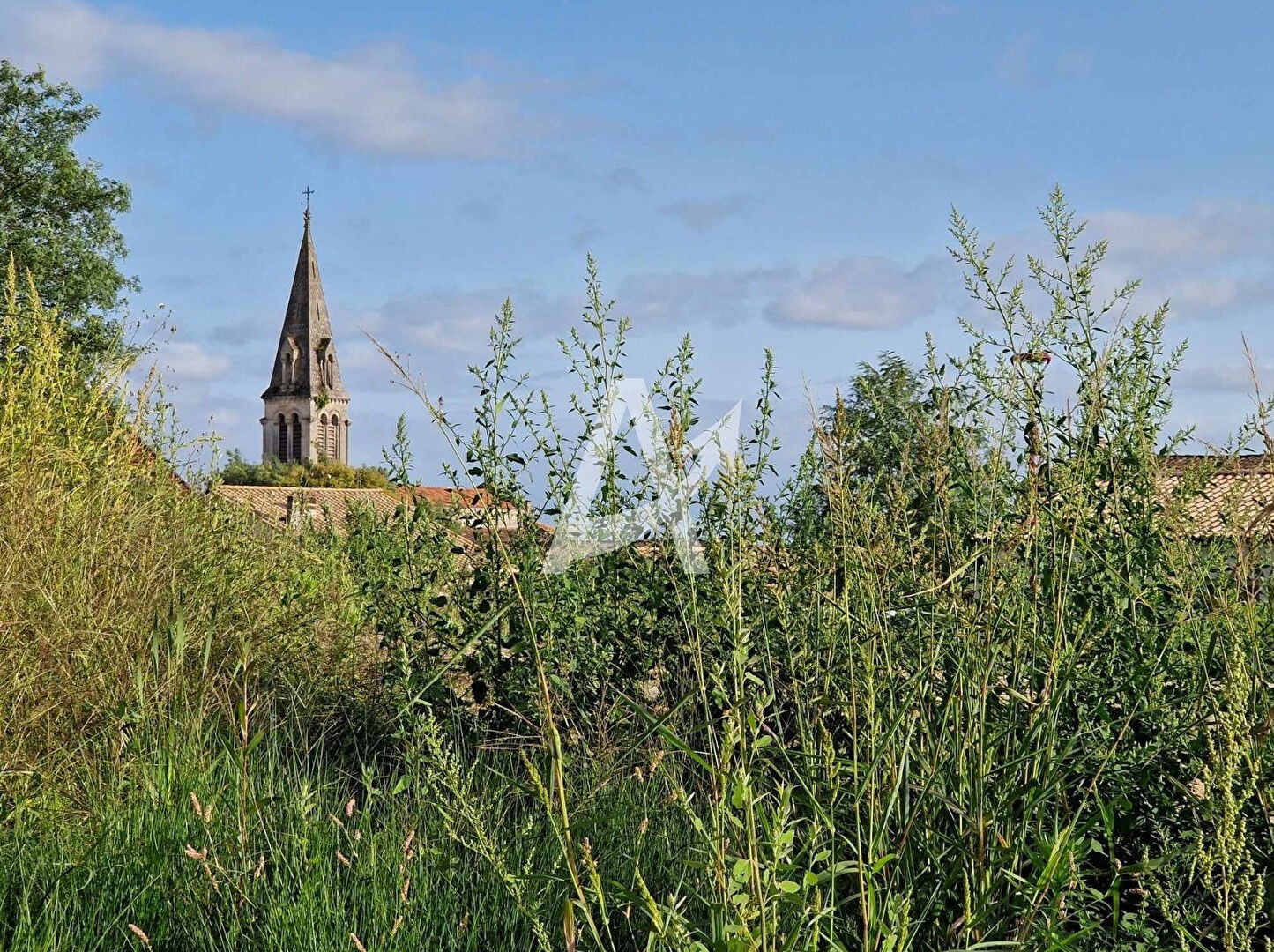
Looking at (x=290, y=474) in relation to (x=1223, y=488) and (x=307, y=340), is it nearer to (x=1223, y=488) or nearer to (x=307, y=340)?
(x=307, y=340)

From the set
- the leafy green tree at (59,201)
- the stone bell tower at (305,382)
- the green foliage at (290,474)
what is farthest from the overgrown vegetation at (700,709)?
the stone bell tower at (305,382)

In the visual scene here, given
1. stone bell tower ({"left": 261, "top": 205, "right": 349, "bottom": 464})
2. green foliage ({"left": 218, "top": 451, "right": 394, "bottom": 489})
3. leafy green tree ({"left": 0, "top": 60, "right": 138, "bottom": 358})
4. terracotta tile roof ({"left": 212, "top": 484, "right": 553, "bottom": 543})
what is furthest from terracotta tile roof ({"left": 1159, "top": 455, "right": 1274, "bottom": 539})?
stone bell tower ({"left": 261, "top": 205, "right": 349, "bottom": 464})

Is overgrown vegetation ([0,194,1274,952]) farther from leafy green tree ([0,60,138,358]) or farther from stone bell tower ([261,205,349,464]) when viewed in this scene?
stone bell tower ([261,205,349,464])

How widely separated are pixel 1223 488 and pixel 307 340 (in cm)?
9480

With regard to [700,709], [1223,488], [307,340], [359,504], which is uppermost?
[307,340]

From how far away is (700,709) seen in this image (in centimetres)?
446

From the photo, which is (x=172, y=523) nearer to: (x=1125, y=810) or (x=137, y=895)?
(x=137, y=895)

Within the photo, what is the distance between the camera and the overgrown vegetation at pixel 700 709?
7.47 ft

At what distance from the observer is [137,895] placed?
3.02 meters

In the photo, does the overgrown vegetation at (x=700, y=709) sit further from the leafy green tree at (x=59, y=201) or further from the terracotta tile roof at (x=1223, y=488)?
the leafy green tree at (x=59, y=201)

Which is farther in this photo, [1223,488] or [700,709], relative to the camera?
[1223,488]

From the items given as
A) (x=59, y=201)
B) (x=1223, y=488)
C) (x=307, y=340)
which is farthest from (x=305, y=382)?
(x=1223, y=488)

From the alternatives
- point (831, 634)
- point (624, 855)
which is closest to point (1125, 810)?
point (831, 634)

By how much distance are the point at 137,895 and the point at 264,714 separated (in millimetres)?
1756
